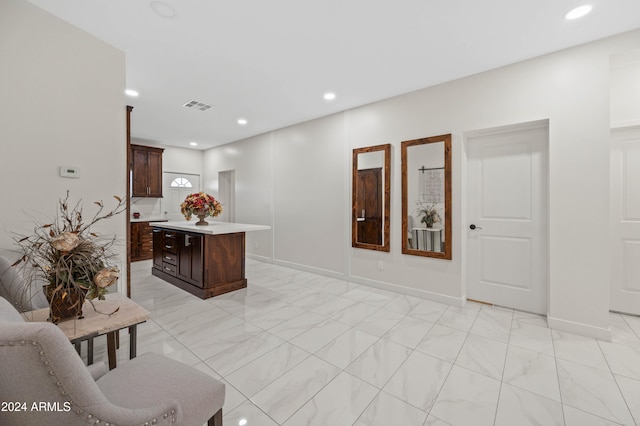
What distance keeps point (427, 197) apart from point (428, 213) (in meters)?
0.21

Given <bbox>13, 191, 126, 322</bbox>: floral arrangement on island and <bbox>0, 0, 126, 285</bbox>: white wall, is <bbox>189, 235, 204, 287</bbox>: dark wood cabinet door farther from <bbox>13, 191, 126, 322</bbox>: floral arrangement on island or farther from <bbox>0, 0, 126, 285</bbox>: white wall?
<bbox>13, 191, 126, 322</bbox>: floral arrangement on island

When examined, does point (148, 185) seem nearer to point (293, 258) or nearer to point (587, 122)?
point (293, 258)

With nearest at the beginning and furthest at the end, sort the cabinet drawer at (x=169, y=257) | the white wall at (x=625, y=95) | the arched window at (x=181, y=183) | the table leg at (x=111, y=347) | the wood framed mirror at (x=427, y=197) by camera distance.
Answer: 1. the table leg at (x=111, y=347)
2. the white wall at (x=625, y=95)
3. the wood framed mirror at (x=427, y=197)
4. the cabinet drawer at (x=169, y=257)
5. the arched window at (x=181, y=183)

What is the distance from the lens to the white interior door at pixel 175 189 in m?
7.08

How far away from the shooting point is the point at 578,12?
2195 mm

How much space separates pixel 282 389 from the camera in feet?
6.04

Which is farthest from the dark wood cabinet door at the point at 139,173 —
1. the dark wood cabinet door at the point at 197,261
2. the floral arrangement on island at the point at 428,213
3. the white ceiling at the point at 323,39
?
the floral arrangement on island at the point at 428,213

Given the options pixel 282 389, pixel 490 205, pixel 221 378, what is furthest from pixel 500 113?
pixel 221 378

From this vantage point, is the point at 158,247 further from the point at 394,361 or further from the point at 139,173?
the point at 394,361

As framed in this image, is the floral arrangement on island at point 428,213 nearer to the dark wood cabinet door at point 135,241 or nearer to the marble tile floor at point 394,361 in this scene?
the marble tile floor at point 394,361

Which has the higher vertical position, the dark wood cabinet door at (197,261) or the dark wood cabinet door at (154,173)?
the dark wood cabinet door at (154,173)

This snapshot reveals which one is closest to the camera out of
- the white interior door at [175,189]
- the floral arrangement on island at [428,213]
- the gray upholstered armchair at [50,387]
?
the gray upholstered armchair at [50,387]

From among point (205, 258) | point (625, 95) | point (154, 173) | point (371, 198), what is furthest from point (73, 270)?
point (154, 173)

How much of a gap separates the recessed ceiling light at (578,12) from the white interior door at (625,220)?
1.61 meters
